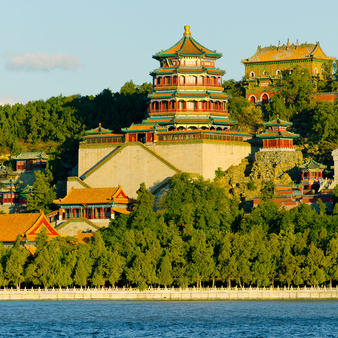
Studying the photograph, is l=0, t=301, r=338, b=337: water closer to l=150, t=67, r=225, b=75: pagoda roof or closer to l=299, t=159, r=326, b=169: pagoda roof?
l=299, t=159, r=326, b=169: pagoda roof

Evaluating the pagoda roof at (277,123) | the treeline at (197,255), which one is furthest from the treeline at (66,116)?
the treeline at (197,255)

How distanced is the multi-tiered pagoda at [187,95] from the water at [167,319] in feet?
93.5

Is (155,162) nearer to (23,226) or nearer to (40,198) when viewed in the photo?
(40,198)

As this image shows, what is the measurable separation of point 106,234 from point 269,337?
30971 mm

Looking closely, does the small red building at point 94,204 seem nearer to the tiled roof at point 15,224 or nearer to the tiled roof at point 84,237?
the tiled roof at point 84,237

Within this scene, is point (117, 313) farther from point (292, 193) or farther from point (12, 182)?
point (12, 182)

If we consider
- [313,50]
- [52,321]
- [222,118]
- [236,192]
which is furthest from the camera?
[313,50]

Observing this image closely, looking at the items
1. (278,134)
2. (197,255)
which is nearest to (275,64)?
(278,134)

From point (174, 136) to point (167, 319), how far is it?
34253 mm

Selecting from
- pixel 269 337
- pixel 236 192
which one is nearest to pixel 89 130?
pixel 236 192

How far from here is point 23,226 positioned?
111 meters

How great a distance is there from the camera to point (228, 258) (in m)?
99.4

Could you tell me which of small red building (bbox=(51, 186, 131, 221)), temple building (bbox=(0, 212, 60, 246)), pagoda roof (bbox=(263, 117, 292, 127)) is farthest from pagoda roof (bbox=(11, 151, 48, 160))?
pagoda roof (bbox=(263, 117, 292, 127))

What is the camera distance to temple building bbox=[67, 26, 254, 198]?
118188 millimetres
